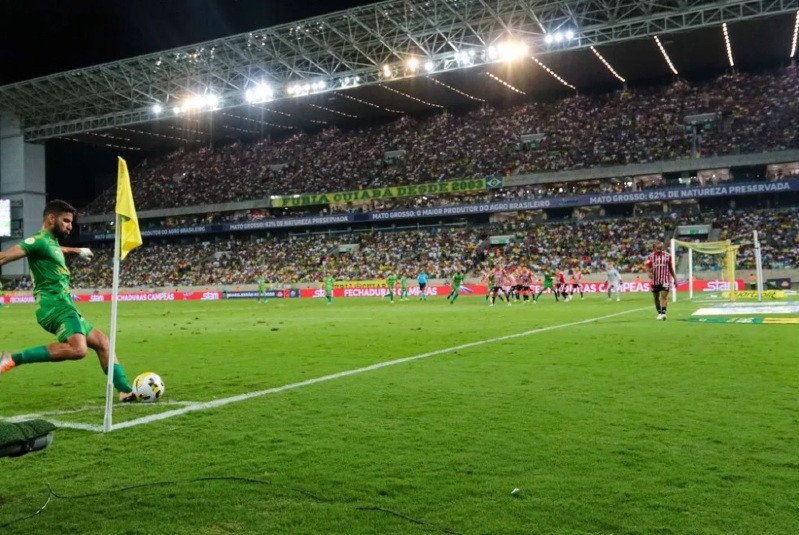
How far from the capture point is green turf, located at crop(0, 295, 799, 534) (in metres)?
3.13

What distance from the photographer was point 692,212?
45.3 m

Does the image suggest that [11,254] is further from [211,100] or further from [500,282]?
[211,100]

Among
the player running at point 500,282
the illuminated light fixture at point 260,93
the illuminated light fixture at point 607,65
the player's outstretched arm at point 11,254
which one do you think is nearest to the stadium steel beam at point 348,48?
the illuminated light fixture at point 260,93

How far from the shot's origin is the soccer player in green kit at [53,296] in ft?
19.7

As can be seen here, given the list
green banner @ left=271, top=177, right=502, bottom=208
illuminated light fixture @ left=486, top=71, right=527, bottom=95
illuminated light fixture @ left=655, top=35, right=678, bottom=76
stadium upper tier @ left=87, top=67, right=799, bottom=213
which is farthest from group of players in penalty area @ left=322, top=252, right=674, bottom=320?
illuminated light fixture @ left=655, top=35, right=678, bottom=76

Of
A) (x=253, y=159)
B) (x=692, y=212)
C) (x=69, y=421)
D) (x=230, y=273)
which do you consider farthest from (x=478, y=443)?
(x=253, y=159)

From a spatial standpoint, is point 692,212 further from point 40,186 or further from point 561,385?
point 40,186

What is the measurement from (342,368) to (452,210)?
43864 mm

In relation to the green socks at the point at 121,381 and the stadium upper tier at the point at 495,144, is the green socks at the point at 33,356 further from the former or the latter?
the stadium upper tier at the point at 495,144

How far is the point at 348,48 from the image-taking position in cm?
4109

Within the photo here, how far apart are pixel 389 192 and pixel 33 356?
48497mm

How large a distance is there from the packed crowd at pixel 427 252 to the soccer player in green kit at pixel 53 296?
130 feet

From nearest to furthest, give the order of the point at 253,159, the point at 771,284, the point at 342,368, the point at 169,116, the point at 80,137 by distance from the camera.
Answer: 1. the point at 342,368
2. the point at 771,284
3. the point at 169,116
4. the point at 80,137
5. the point at 253,159

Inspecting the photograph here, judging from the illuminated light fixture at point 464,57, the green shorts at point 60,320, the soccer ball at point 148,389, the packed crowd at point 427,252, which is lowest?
the soccer ball at point 148,389
